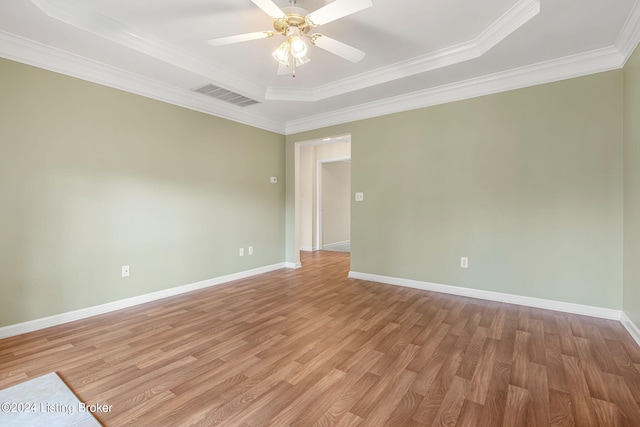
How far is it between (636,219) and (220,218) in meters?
4.44

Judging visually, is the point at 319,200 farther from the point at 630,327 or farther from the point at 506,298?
the point at 630,327

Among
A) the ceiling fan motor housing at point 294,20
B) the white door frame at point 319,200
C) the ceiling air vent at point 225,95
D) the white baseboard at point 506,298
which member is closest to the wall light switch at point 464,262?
the white baseboard at point 506,298

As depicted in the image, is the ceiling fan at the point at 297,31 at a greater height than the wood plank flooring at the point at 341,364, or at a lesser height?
greater

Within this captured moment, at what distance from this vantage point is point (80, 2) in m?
2.20

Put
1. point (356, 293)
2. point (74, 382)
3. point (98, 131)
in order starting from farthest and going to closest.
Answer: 1. point (356, 293)
2. point (98, 131)
3. point (74, 382)

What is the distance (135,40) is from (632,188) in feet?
15.2

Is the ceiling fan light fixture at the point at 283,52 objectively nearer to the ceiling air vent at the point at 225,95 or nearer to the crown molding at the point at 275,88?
the crown molding at the point at 275,88

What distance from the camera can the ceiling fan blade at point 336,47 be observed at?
216 cm

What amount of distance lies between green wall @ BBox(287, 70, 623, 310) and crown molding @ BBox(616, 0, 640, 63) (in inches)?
9.8

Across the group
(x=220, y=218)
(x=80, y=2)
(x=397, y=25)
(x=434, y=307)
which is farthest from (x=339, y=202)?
(x=80, y=2)

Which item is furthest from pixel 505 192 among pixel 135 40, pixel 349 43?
pixel 135 40

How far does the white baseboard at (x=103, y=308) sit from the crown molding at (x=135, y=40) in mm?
2566

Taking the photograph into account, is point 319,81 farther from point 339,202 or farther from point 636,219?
point 339,202

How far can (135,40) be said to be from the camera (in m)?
2.61
